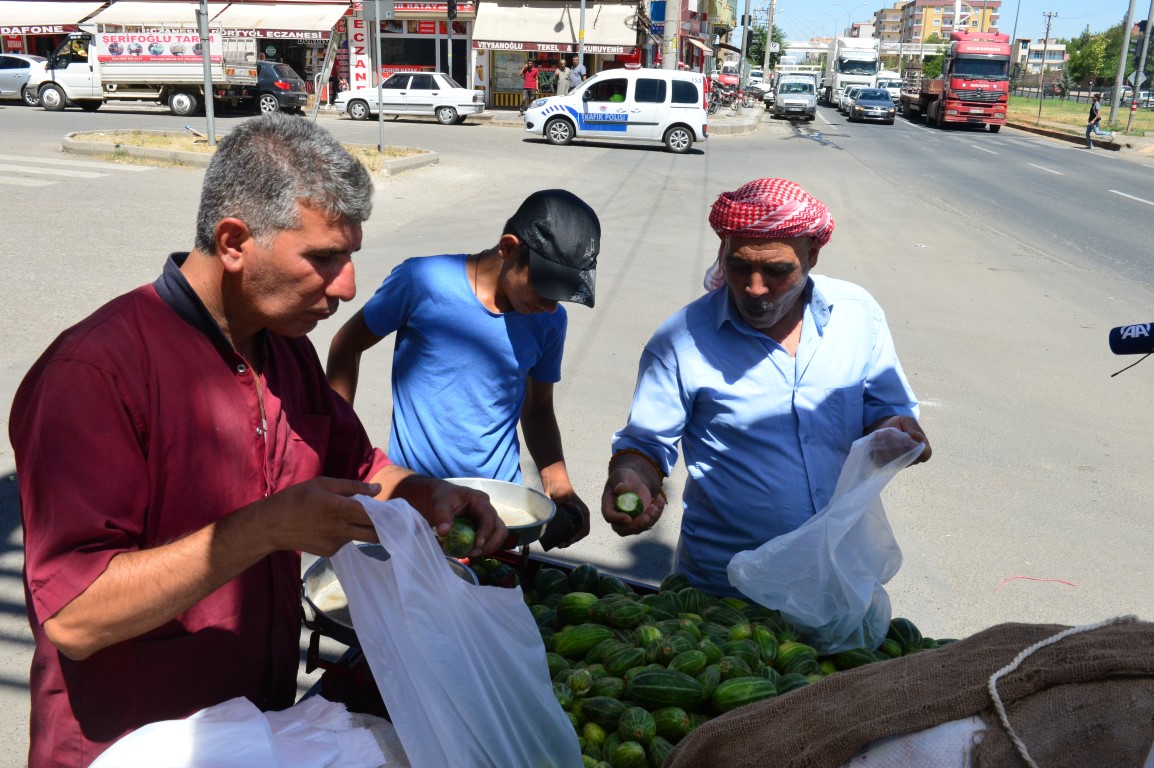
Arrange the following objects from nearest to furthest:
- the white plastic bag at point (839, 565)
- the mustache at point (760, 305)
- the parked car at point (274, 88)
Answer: the white plastic bag at point (839, 565)
the mustache at point (760, 305)
the parked car at point (274, 88)

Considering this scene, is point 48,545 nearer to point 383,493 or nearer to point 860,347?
point 383,493

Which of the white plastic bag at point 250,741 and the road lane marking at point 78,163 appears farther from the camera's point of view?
the road lane marking at point 78,163

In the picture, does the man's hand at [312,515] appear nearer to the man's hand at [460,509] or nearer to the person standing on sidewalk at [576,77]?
the man's hand at [460,509]

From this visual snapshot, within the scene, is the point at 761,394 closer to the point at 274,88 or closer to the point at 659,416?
the point at 659,416

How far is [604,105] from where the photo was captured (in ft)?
80.2

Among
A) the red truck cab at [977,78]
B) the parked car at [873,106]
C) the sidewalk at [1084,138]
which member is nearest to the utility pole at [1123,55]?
the sidewalk at [1084,138]

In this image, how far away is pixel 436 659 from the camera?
186cm

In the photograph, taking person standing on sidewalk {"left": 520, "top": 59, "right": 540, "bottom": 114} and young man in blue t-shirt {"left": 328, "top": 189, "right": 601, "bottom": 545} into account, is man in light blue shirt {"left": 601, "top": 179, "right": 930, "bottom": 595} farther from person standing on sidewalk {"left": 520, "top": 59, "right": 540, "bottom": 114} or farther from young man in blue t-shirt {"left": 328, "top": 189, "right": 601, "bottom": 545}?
person standing on sidewalk {"left": 520, "top": 59, "right": 540, "bottom": 114}

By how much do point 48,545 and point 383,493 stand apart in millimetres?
840

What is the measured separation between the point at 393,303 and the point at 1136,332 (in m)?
2.35

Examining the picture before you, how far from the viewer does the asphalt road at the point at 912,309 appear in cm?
492

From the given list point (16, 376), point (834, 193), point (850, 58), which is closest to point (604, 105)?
point (834, 193)

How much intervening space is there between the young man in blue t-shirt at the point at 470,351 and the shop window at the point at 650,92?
867 inches

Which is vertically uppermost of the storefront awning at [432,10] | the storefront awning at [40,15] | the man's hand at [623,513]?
the storefront awning at [432,10]
